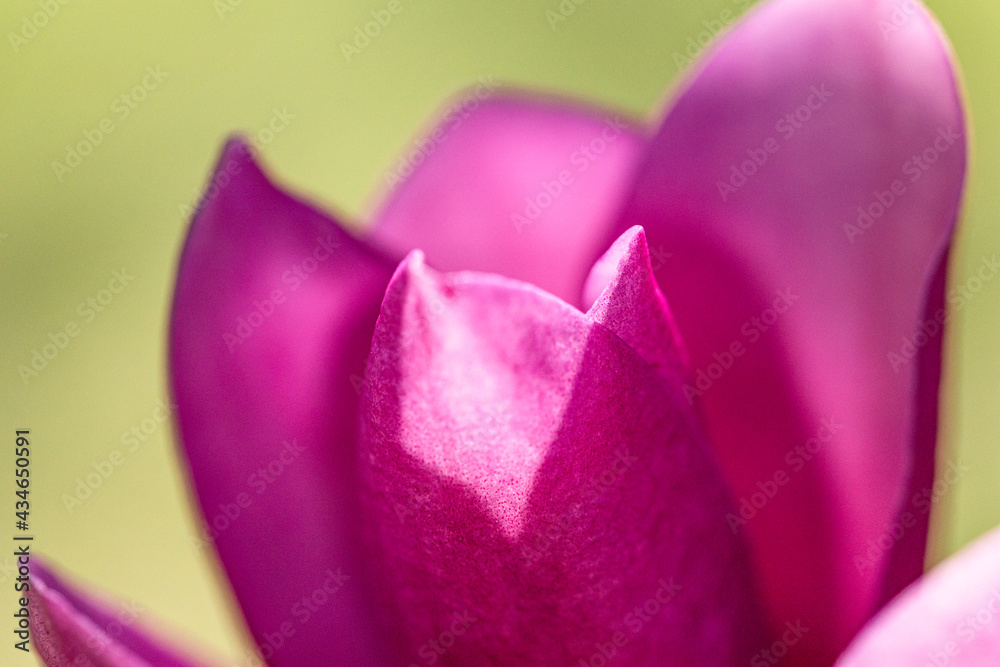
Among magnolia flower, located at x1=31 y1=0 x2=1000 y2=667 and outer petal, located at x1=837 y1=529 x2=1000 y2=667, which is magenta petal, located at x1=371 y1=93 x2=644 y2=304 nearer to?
magnolia flower, located at x1=31 y1=0 x2=1000 y2=667

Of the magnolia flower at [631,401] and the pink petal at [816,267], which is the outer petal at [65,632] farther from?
the pink petal at [816,267]

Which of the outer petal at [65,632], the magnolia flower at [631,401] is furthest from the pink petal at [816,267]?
the outer petal at [65,632]

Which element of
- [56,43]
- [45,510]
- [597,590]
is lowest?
[45,510]

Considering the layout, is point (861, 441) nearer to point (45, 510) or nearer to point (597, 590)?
point (597, 590)

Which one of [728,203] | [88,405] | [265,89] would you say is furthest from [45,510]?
[728,203]

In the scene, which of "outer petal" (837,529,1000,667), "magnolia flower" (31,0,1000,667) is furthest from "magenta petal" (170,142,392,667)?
"outer petal" (837,529,1000,667)

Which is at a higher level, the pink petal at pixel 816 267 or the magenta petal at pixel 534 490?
the pink petal at pixel 816 267

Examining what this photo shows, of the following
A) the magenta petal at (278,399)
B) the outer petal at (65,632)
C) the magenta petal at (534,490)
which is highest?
the magenta petal at (534,490)
